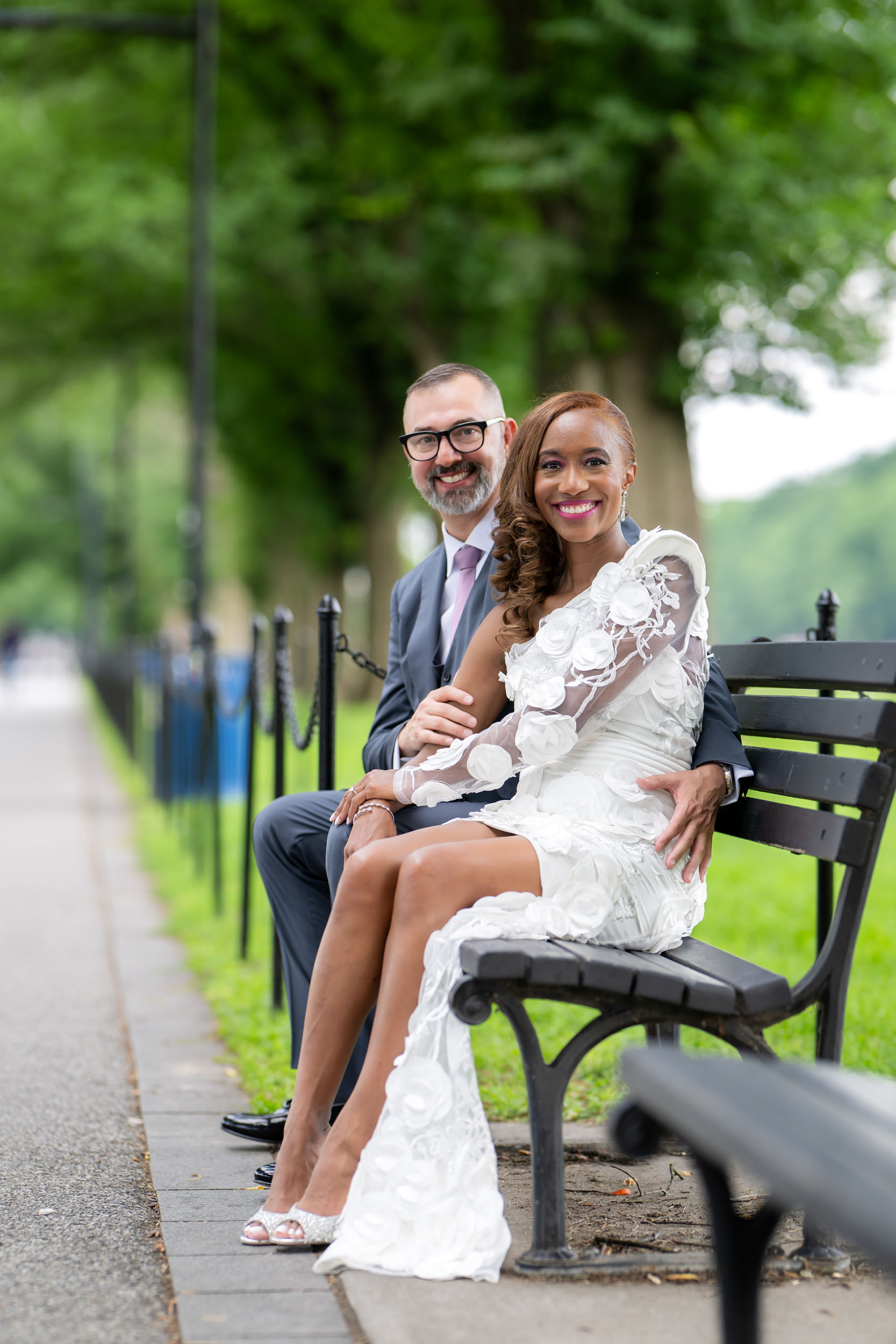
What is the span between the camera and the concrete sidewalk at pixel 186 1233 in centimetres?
286

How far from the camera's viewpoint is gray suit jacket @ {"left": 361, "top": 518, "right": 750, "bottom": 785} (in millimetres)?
4062

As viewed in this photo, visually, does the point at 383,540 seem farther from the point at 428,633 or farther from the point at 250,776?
the point at 428,633

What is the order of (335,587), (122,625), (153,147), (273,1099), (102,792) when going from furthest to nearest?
(122,625) → (335,587) → (153,147) → (102,792) → (273,1099)

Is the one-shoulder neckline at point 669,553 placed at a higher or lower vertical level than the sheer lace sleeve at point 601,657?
higher

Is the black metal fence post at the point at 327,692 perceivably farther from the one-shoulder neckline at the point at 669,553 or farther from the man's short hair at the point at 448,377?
the one-shoulder neckline at the point at 669,553

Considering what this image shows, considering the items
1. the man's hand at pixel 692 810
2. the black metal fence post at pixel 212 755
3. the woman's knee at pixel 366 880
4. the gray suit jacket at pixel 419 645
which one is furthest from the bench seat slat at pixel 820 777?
the black metal fence post at pixel 212 755

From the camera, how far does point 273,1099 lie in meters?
4.43

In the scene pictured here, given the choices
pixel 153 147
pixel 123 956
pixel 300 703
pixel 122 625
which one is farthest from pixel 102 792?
pixel 122 625

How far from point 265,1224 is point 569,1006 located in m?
2.60

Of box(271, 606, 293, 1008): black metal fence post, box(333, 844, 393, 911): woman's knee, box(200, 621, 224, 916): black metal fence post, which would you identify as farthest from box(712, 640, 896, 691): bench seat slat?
box(200, 621, 224, 916): black metal fence post

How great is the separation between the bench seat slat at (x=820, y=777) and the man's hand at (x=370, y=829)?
2.60ft

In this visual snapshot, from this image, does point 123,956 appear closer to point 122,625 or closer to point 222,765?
point 222,765

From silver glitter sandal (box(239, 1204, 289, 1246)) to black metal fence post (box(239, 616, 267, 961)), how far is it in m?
3.18

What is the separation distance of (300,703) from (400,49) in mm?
9809
